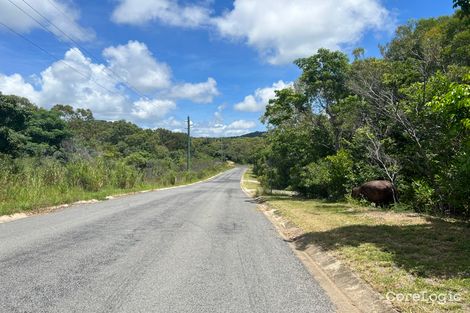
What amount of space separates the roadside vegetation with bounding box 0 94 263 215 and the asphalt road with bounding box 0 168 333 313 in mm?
6291

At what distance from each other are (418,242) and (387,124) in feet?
42.1

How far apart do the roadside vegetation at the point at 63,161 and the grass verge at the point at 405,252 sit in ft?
37.3

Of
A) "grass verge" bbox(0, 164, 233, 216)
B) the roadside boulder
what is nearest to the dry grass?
the roadside boulder

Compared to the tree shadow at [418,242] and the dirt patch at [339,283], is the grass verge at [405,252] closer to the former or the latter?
the tree shadow at [418,242]

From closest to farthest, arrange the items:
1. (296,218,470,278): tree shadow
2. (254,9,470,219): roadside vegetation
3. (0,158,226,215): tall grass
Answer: (296,218,470,278): tree shadow, (254,9,470,219): roadside vegetation, (0,158,226,215): tall grass

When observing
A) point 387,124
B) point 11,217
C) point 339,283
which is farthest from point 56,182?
point 339,283

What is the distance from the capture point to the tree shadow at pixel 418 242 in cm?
676

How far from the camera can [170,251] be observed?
8938 mm

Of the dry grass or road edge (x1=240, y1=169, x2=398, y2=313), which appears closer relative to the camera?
road edge (x1=240, y1=169, x2=398, y2=313)

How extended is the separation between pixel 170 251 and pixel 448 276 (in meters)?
5.22

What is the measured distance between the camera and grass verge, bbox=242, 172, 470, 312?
5.61 metres

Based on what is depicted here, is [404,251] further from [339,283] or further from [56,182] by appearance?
[56,182]

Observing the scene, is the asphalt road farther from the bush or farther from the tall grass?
the bush

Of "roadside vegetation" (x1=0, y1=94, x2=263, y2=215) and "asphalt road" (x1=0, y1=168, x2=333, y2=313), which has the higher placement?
"roadside vegetation" (x1=0, y1=94, x2=263, y2=215)
